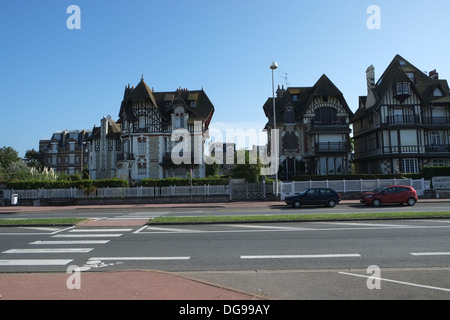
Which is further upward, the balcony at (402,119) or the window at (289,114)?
the window at (289,114)

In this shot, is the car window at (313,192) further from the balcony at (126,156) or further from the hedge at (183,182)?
the balcony at (126,156)

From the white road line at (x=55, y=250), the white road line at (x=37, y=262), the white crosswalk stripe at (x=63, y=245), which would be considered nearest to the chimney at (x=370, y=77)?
the white crosswalk stripe at (x=63, y=245)

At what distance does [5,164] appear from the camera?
199 feet

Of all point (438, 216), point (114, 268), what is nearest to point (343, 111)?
point (438, 216)

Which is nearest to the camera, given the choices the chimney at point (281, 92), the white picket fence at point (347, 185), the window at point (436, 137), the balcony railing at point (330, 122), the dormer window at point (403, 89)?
the white picket fence at point (347, 185)

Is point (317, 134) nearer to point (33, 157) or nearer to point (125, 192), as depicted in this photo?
point (125, 192)

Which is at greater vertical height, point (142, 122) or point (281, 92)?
point (281, 92)

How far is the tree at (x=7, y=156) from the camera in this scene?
61294 millimetres

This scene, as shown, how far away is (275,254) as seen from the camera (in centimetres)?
841

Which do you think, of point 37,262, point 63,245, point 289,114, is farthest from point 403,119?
point 37,262

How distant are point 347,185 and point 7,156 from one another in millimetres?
64868

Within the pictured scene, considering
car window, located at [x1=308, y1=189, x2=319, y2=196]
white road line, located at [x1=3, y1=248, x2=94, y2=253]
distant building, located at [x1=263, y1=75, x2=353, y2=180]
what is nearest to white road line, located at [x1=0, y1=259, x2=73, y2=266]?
white road line, located at [x1=3, y1=248, x2=94, y2=253]

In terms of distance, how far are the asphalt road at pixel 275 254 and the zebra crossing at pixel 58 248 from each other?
0.09ft
